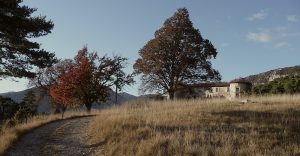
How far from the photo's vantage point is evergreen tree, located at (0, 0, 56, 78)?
74.7ft

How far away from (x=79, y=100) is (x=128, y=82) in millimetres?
6888

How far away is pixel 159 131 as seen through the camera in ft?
58.0

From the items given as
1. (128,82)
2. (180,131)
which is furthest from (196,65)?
(180,131)

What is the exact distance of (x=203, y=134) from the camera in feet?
55.4

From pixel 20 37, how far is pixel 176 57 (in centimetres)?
2034

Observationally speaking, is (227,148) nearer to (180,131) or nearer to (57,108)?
(180,131)

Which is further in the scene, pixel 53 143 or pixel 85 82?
pixel 85 82

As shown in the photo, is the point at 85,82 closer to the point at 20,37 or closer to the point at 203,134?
the point at 20,37

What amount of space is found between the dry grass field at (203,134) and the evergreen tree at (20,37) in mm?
7434

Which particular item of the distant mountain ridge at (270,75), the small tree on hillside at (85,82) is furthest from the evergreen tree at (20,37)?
the distant mountain ridge at (270,75)

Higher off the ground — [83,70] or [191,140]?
[83,70]

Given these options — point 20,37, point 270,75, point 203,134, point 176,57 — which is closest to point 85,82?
point 176,57

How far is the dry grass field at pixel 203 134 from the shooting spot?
584 inches

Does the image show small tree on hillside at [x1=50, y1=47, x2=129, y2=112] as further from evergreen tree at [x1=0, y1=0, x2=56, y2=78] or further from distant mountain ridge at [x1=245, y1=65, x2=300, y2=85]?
distant mountain ridge at [x1=245, y1=65, x2=300, y2=85]
